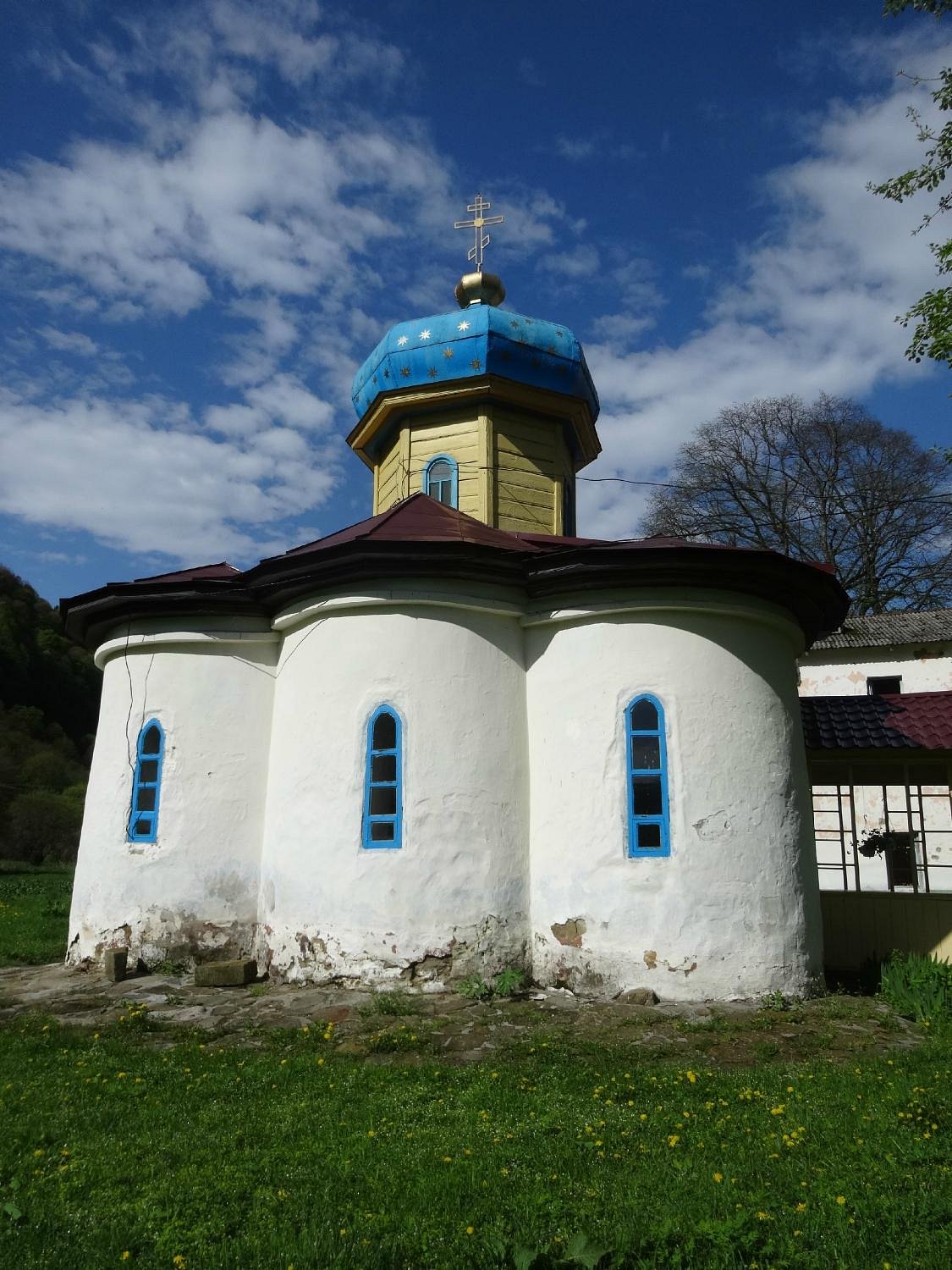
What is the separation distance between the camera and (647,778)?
916cm

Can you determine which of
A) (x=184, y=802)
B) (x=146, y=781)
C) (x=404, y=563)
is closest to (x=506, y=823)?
(x=404, y=563)

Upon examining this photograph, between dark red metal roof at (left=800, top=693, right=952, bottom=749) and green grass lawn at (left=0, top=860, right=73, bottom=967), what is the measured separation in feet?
31.3

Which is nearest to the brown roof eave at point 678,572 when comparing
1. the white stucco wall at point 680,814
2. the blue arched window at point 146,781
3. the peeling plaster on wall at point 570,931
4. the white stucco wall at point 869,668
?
the white stucco wall at point 680,814

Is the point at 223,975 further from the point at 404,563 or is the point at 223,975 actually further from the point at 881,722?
the point at 881,722

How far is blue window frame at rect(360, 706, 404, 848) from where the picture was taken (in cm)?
924

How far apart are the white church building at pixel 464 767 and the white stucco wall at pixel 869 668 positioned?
14134 millimetres

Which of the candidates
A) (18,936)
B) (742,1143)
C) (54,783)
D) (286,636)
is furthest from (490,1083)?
(54,783)

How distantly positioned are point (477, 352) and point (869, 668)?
15477 millimetres

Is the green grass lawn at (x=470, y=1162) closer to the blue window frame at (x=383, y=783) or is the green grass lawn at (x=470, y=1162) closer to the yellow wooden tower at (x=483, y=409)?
the blue window frame at (x=383, y=783)

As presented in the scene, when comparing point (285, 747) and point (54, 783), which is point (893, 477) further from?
point (54, 783)

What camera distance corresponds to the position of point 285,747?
32.8 feet

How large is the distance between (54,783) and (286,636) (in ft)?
94.7

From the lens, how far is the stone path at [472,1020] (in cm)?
711

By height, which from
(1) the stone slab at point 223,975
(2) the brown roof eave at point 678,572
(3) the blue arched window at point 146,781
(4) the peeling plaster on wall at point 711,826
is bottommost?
(1) the stone slab at point 223,975
